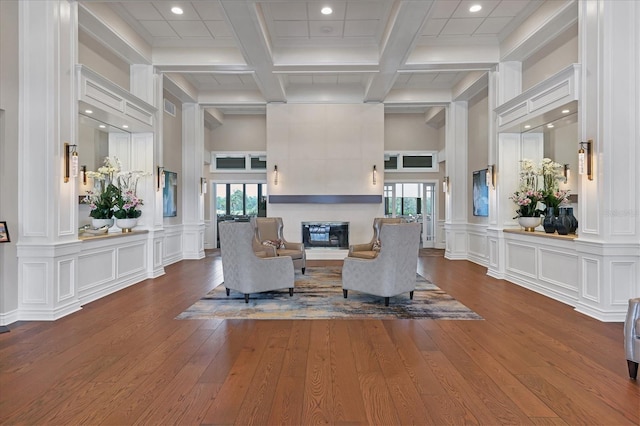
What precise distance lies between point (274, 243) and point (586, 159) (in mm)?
4904

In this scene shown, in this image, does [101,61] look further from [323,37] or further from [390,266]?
[390,266]

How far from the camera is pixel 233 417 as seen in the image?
2.06m

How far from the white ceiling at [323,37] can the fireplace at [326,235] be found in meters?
3.19

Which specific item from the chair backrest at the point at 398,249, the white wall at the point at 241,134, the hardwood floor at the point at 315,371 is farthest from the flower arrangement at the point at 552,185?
the white wall at the point at 241,134

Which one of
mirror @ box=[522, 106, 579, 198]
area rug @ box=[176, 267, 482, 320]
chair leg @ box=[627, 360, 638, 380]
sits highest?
mirror @ box=[522, 106, 579, 198]

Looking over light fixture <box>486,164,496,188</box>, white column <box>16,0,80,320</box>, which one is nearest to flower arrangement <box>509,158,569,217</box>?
light fixture <box>486,164,496,188</box>

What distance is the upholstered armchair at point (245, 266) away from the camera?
461 cm

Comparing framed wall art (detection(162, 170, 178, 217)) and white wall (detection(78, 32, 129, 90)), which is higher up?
white wall (detection(78, 32, 129, 90))

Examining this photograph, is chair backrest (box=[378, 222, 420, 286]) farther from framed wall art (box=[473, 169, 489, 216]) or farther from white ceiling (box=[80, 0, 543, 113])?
framed wall art (box=[473, 169, 489, 216])

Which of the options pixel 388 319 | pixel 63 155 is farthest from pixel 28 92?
pixel 388 319

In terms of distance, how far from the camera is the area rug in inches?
158

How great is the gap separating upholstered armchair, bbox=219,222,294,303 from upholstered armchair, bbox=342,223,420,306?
0.94 m

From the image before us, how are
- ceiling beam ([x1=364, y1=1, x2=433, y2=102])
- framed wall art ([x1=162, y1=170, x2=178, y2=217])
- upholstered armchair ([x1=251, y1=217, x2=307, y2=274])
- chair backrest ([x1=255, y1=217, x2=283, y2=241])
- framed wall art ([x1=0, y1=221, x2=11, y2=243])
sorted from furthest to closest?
framed wall art ([x1=162, y1=170, x2=178, y2=217]), chair backrest ([x1=255, y1=217, x2=283, y2=241]), upholstered armchair ([x1=251, y1=217, x2=307, y2=274]), ceiling beam ([x1=364, y1=1, x2=433, y2=102]), framed wall art ([x1=0, y1=221, x2=11, y2=243])

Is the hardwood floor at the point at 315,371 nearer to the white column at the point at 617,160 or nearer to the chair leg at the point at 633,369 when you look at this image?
the chair leg at the point at 633,369
